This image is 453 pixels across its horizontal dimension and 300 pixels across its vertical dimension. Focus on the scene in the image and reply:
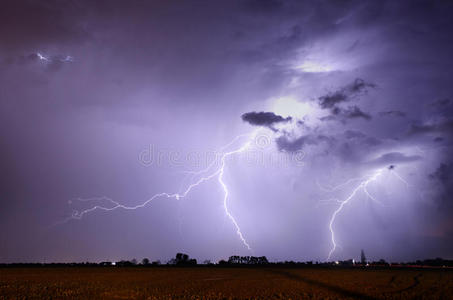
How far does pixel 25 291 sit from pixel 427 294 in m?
26.3

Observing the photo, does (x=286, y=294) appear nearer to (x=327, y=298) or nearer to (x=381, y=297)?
(x=327, y=298)

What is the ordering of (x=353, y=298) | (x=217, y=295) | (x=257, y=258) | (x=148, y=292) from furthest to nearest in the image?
(x=257, y=258) < (x=148, y=292) < (x=217, y=295) < (x=353, y=298)

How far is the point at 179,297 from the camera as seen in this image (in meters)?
21.9

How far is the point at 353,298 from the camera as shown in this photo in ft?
69.9

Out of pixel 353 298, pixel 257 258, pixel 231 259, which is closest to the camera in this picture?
pixel 353 298

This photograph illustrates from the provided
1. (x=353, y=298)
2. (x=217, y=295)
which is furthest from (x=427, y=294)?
(x=217, y=295)

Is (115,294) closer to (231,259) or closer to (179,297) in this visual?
(179,297)

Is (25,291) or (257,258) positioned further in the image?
(257,258)

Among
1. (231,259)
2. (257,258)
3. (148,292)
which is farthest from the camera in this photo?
(257,258)

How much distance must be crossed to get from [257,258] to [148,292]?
11895cm

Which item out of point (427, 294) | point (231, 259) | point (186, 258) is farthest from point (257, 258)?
point (427, 294)

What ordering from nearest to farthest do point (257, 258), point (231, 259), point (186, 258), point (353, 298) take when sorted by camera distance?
point (353, 298) < point (186, 258) < point (231, 259) < point (257, 258)

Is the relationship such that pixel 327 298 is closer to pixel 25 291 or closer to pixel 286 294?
pixel 286 294

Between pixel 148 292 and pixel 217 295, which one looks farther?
pixel 148 292
